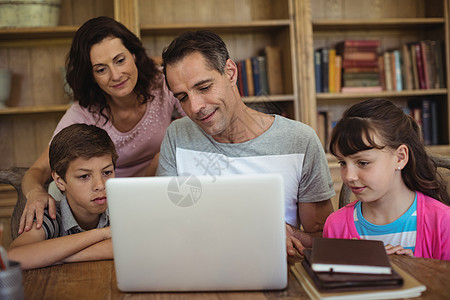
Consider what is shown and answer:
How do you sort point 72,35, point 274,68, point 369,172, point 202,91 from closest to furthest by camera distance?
point 369,172 < point 202,91 < point 72,35 < point 274,68

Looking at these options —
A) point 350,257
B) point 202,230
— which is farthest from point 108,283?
point 350,257

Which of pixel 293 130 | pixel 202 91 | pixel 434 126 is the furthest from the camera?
pixel 434 126

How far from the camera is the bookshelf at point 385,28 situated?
292 centimetres

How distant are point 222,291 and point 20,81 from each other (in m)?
2.44

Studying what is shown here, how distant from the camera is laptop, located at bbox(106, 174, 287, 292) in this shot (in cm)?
84

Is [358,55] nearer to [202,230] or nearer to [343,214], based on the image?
[343,214]

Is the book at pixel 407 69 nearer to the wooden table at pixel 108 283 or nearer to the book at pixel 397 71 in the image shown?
the book at pixel 397 71

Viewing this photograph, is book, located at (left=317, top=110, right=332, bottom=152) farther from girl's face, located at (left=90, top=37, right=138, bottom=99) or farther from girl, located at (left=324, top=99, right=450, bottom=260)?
girl, located at (left=324, top=99, right=450, bottom=260)

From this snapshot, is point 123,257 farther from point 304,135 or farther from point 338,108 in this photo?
point 338,108

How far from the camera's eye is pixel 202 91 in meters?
1.40

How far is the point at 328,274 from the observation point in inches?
34.3

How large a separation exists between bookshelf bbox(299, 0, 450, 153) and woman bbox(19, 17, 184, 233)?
121cm

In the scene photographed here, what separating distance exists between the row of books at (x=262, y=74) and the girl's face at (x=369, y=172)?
62.6 inches

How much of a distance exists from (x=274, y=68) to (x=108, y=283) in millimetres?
2133
